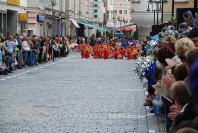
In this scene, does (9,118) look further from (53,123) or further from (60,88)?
(60,88)

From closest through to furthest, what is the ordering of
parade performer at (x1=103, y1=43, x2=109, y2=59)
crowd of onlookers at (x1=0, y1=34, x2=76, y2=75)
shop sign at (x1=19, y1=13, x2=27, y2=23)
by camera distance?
crowd of onlookers at (x1=0, y1=34, x2=76, y2=75) → parade performer at (x1=103, y1=43, x2=109, y2=59) → shop sign at (x1=19, y1=13, x2=27, y2=23)

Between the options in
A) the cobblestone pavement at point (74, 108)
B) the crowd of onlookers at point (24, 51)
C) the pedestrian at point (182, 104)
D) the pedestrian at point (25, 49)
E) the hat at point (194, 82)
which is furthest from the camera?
the pedestrian at point (25, 49)

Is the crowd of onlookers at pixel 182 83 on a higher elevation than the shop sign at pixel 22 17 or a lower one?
lower

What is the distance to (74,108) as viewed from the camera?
1396cm

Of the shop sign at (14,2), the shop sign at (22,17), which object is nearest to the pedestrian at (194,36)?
the shop sign at (14,2)

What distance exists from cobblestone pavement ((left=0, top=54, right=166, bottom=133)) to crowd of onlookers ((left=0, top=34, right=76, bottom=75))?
574cm

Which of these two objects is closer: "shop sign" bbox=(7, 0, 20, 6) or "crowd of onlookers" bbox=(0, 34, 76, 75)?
"crowd of onlookers" bbox=(0, 34, 76, 75)

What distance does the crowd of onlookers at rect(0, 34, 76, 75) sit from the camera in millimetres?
27406

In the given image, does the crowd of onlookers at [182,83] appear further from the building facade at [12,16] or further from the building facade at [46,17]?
the building facade at [46,17]

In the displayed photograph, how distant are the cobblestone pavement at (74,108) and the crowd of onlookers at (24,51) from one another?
574 centimetres

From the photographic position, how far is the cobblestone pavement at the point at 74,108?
11156 millimetres

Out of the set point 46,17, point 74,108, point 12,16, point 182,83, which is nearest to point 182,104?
point 182,83

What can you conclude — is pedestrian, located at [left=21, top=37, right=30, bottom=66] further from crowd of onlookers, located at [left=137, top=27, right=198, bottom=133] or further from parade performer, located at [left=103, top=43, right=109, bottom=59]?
crowd of onlookers, located at [left=137, top=27, right=198, bottom=133]

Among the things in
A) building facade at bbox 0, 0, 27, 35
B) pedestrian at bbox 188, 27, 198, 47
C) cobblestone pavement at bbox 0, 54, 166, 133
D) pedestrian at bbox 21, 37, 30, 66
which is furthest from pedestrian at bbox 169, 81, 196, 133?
building facade at bbox 0, 0, 27, 35
